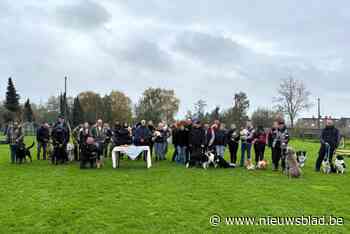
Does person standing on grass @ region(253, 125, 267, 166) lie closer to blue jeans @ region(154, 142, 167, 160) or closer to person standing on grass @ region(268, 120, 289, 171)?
person standing on grass @ region(268, 120, 289, 171)

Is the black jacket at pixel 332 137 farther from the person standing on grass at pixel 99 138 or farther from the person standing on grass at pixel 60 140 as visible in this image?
the person standing on grass at pixel 60 140

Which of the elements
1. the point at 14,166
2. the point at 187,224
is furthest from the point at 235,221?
the point at 14,166

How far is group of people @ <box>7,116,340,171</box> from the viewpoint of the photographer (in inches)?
491

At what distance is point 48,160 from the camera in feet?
49.9

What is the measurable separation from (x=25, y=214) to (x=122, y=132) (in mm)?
7577

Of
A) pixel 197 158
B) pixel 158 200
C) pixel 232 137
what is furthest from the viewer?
pixel 232 137

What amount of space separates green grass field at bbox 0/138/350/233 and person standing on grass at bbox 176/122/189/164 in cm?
286

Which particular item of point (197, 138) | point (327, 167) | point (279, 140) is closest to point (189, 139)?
point (197, 138)

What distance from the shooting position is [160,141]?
15906 mm

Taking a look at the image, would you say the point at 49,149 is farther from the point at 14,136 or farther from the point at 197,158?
the point at 197,158

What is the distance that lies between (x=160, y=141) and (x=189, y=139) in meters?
2.66

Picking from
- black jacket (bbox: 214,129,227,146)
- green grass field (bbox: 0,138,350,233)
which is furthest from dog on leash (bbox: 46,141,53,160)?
black jacket (bbox: 214,129,227,146)

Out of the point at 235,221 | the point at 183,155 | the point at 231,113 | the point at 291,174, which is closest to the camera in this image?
the point at 235,221

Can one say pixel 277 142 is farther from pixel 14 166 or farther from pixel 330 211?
pixel 14 166
